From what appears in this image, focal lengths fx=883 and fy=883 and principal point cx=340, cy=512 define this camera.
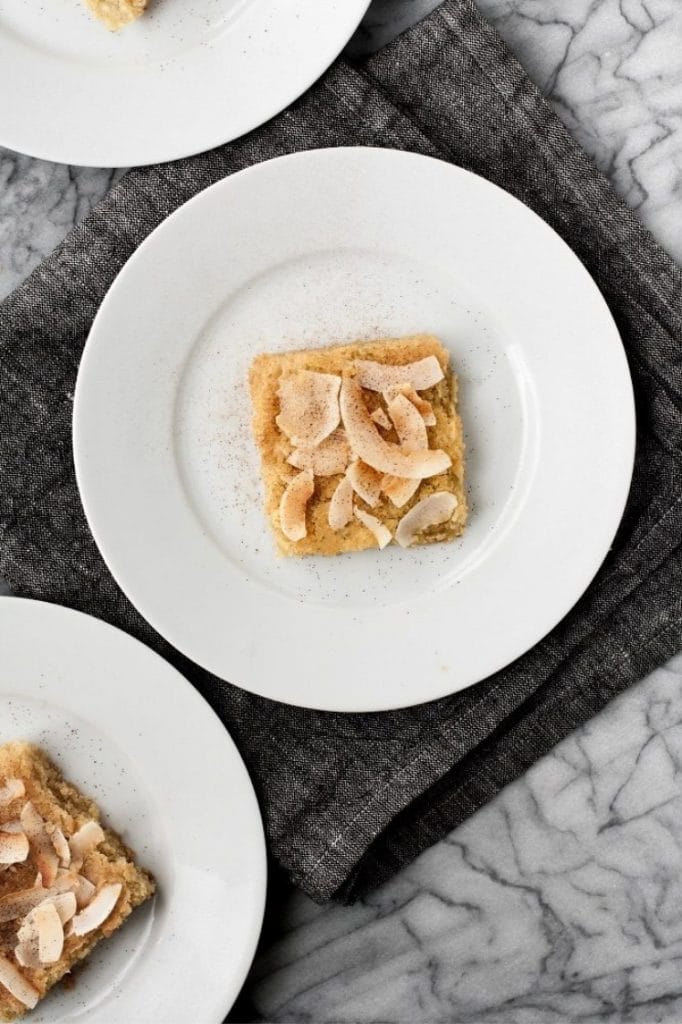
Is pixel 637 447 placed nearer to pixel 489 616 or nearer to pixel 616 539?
pixel 616 539

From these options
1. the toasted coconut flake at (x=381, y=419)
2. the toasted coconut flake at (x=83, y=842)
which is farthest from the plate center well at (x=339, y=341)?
the toasted coconut flake at (x=83, y=842)

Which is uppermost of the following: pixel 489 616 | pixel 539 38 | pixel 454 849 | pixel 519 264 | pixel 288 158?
pixel 539 38

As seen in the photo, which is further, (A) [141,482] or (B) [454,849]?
(B) [454,849]

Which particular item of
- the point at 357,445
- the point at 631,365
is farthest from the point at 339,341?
the point at 631,365

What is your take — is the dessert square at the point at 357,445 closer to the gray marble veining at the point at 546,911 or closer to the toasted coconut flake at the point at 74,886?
the gray marble veining at the point at 546,911

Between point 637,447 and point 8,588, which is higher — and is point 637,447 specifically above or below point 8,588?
above

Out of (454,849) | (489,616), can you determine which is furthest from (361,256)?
(454,849)

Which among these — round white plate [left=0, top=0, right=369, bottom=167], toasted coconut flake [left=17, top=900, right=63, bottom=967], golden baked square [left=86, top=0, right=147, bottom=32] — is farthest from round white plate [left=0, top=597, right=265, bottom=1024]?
golden baked square [left=86, top=0, right=147, bottom=32]

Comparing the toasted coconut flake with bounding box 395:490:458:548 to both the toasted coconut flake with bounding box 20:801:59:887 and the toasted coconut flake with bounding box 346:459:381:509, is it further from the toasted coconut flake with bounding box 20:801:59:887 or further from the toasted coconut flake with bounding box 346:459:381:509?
the toasted coconut flake with bounding box 20:801:59:887
